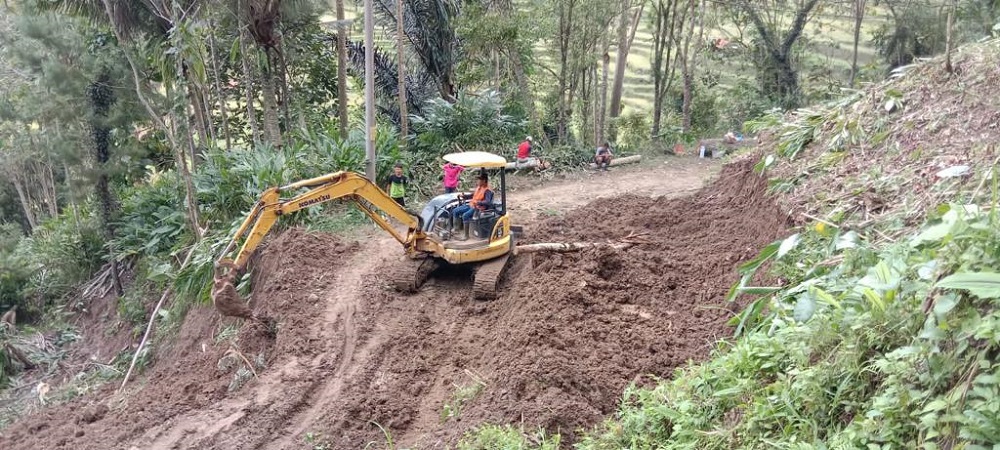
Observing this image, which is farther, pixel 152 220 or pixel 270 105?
pixel 152 220

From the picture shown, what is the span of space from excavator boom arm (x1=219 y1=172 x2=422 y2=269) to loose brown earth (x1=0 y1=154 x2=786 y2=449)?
111 cm

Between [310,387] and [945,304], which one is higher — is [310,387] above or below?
below

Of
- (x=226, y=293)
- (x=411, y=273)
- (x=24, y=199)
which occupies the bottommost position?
(x=24, y=199)

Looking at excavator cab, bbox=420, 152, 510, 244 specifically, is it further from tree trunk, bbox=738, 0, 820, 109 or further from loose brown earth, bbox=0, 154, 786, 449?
tree trunk, bbox=738, 0, 820, 109

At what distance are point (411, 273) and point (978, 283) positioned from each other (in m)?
7.23

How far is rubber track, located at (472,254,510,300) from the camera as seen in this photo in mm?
9016

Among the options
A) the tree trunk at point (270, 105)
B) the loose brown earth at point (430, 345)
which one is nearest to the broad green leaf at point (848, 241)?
the loose brown earth at point (430, 345)

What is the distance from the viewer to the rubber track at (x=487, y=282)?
9.02 meters

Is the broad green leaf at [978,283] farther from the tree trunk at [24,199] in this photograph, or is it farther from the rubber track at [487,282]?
the tree trunk at [24,199]

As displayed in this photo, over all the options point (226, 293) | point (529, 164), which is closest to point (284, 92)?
point (529, 164)

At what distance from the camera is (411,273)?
9.52m

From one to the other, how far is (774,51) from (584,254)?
1769cm

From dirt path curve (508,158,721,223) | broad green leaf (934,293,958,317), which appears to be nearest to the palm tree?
dirt path curve (508,158,721,223)

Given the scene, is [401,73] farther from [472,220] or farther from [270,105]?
[472,220]
